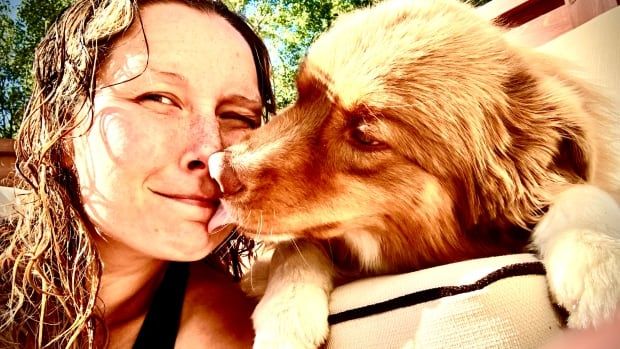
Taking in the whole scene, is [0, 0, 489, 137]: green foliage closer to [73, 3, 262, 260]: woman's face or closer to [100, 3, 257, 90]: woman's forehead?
[100, 3, 257, 90]: woman's forehead

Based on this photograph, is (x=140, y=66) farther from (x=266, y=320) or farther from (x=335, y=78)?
(x=266, y=320)

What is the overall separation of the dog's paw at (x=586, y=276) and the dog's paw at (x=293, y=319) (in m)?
0.60

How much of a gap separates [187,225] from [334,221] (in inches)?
19.4

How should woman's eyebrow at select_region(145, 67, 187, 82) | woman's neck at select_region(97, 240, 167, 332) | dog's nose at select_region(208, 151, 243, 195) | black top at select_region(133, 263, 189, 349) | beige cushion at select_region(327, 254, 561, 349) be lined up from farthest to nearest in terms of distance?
woman's neck at select_region(97, 240, 167, 332), black top at select_region(133, 263, 189, 349), woman's eyebrow at select_region(145, 67, 187, 82), dog's nose at select_region(208, 151, 243, 195), beige cushion at select_region(327, 254, 561, 349)

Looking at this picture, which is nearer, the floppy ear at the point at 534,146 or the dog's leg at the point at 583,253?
the dog's leg at the point at 583,253

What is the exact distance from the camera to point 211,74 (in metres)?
1.68

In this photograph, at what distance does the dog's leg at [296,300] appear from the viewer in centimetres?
125

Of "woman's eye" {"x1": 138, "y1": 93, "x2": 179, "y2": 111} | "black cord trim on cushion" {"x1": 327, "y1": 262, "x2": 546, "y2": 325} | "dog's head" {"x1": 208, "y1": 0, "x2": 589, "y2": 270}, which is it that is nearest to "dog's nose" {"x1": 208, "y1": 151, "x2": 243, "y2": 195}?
"dog's head" {"x1": 208, "y1": 0, "x2": 589, "y2": 270}

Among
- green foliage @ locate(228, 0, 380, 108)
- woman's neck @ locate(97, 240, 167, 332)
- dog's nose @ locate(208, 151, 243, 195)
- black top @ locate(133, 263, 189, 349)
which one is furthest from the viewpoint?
green foliage @ locate(228, 0, 380, 108)

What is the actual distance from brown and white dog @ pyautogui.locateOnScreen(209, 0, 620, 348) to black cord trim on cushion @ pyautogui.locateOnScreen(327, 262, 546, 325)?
0.24 metres

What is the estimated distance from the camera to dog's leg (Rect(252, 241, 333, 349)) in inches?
49.3

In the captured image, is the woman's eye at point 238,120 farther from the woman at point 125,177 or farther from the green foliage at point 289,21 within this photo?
the green foliage at point 289,21

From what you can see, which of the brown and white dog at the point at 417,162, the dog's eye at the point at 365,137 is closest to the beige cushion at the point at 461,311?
the brown and white dog at the point at 417,162

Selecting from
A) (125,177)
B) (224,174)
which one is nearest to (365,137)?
A: (224,174)
